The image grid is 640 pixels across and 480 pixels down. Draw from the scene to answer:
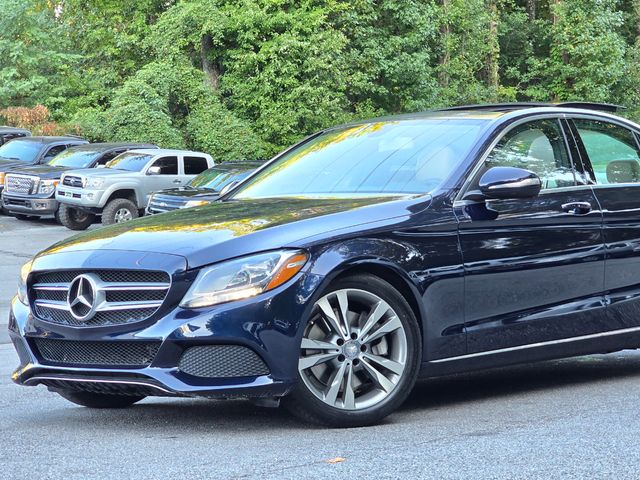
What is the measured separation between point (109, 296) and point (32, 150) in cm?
2674

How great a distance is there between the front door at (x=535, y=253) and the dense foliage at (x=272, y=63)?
3233 cm

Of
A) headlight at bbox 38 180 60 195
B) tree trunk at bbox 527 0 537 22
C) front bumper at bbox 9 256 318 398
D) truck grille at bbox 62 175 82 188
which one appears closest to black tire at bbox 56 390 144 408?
front bumper at bbox 9 256 318 398

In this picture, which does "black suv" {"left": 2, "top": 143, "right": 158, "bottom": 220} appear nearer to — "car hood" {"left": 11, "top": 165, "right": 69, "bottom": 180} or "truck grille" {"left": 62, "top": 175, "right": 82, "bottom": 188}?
"car hood" {"left": 11, "top": 165, "right": 69, "bottom": 180}

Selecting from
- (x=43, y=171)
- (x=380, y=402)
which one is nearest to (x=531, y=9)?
(x=43, y=171)

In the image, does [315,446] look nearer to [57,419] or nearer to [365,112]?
[57,419]

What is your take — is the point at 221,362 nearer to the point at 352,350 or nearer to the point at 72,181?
the point at 352,350

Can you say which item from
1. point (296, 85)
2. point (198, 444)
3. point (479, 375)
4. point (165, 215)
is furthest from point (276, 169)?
point (296, 85)

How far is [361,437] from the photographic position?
5.71 metres

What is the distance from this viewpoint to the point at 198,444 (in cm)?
558

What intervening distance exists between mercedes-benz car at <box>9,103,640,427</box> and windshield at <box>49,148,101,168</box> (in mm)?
22517

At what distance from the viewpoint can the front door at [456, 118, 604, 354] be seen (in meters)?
6.47

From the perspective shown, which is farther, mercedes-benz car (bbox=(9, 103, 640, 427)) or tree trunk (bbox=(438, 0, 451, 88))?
tree trunk (bbox=(438, 0, 451, 88))

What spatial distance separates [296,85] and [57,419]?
34.4m

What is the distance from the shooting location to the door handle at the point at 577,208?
22.8 ft
